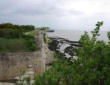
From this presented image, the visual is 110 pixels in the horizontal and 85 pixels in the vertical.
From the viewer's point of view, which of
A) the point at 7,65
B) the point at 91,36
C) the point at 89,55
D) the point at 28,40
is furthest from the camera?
the point at 28,40

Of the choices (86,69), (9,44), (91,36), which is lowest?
(9,44)

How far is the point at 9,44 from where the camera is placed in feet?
37.1

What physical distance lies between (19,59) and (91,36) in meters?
7.93

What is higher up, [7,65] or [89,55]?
[89,55]

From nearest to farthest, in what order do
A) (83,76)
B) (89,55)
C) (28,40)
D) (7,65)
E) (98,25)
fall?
(83,76) → (89,55) → (98,25) → (7,65) → (28,40)

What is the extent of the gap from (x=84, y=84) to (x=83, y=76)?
161mm

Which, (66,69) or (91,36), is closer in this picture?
(66,69)

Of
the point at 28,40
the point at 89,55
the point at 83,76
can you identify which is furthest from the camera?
the point at 28,40

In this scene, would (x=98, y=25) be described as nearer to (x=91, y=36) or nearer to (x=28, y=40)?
(x=91, y=36)

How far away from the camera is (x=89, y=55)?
9.66ft

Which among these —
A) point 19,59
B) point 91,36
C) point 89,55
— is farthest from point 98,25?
point 19,59

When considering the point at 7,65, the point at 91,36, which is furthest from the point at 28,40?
the point at 91,36

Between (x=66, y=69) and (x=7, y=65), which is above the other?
(x=66, y=69)

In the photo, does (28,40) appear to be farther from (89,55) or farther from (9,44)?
(89,55)
